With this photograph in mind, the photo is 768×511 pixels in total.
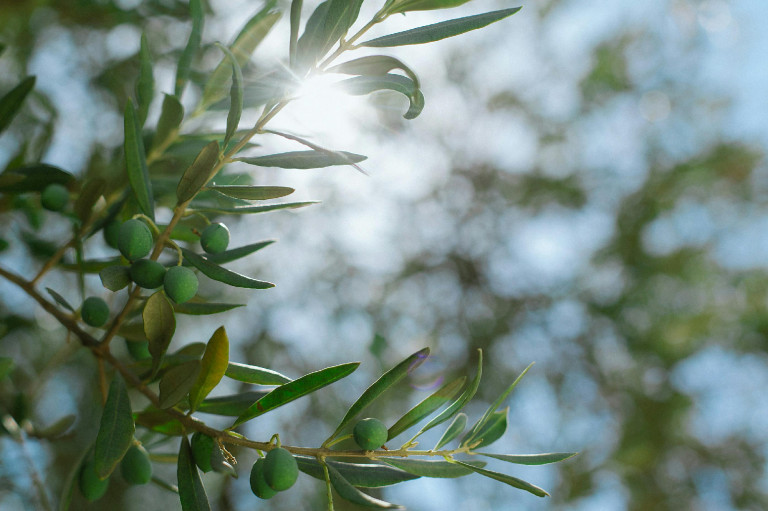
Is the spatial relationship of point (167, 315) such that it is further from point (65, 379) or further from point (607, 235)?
point (607, 235)

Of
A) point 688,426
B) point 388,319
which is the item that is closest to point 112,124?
point 388,319

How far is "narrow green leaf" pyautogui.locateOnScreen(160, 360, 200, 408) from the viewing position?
0.67m

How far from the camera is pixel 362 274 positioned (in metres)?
3.25

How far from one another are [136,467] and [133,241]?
0.32m

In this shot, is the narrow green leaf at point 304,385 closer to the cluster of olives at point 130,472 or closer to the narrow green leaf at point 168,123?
the cluster of olives at point 130,472

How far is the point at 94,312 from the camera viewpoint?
0.81 m

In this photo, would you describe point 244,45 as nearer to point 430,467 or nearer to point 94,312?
point 94,312

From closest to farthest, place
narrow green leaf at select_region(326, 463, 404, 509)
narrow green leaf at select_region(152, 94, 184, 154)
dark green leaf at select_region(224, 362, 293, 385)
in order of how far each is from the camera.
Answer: narrow green leaf at select_region(326, 463, 404, 509) → dark green leaf at select_region(224, 362, 293, 385) → narrow green leaf at select_region(152, 94, 184, 154)

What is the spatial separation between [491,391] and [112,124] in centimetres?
217

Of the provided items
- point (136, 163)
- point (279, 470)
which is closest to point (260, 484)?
point (279, 470)

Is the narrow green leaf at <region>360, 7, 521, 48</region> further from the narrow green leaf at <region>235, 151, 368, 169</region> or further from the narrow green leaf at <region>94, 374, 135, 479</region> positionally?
the narrow green leaf at <region>94, 374, 135, 479</region>

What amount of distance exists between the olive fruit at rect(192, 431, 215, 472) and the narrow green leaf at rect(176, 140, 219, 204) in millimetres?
272

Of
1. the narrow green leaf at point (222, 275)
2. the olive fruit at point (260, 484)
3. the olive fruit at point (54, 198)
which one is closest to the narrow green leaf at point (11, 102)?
the olive fruit at point (54, 198)

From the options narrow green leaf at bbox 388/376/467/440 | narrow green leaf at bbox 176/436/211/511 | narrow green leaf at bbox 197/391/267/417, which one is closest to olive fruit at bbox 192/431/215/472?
narrow green leaf at bbox 176/436/211/511
